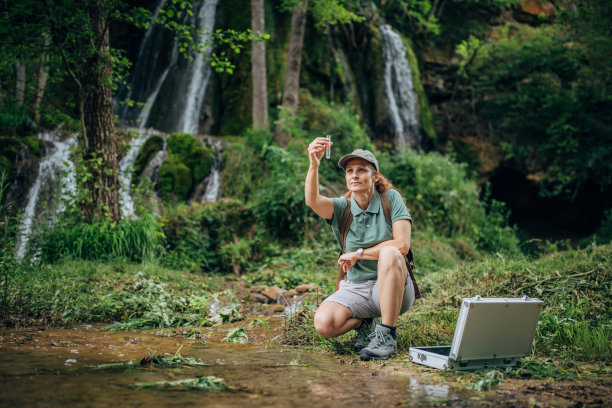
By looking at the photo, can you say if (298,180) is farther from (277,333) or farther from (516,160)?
(516,160)

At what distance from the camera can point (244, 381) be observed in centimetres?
243

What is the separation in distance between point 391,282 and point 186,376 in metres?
1.51

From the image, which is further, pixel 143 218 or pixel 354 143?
pixel 354 143

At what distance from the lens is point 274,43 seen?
13898 millimetres

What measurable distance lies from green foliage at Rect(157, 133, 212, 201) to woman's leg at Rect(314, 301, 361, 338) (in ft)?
22.7

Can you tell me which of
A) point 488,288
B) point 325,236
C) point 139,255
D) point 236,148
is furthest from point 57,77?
point 488,288

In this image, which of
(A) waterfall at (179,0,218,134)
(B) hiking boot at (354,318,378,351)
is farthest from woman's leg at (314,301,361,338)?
(A) waterfall at (179,0,218,134)

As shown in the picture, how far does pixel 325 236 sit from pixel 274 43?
7553mm

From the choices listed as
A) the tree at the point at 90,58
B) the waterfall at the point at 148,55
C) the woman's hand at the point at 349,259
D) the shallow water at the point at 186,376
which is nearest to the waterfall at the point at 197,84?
the waterfall at the point at 148,55

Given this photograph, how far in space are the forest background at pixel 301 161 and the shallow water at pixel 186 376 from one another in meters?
0.73

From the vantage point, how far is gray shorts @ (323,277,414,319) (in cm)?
343

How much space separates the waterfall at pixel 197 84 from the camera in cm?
1354

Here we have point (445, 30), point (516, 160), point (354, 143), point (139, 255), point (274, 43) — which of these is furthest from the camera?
point (445, 30)

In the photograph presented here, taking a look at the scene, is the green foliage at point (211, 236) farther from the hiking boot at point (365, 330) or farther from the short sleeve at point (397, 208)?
the short sleeve at point (397, 208)
